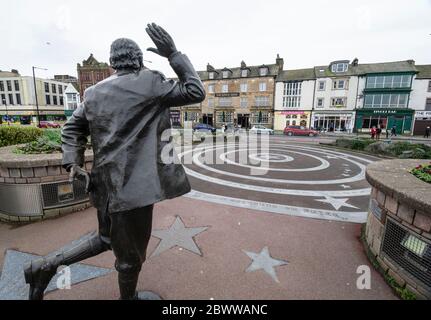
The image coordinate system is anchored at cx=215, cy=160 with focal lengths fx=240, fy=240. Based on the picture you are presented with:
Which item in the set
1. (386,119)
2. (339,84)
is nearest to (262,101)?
(339,84)

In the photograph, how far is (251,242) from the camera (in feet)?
13.2

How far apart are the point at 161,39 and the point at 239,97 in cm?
4170

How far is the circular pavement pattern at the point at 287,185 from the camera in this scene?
5637 millimetres

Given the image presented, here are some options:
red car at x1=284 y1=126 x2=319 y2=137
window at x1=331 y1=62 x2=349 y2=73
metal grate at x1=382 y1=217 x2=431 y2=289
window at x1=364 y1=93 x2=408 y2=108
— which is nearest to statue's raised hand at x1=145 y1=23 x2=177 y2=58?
metal grate at x1=382 y1=217 x2=431 y2=289

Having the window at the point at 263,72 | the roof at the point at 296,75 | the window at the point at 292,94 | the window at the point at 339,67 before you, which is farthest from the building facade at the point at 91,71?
the window at the point at 339,67

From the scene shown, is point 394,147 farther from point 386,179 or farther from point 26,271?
point 26,271

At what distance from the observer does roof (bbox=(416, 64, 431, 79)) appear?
3128 centimetres

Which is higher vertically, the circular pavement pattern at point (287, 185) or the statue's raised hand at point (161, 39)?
the statue's raised hand at point (161, 39)

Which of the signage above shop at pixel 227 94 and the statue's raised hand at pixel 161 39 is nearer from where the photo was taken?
the statue's raised hand at pixel 161 39

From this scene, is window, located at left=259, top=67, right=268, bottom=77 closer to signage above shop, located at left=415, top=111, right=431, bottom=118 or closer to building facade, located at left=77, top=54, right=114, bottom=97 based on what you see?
signage above shop, located at left=415, top=111, right=431, bottom=118

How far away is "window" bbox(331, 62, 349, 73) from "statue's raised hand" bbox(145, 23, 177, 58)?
4035 cm

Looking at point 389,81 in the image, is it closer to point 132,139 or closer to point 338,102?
point 338,102

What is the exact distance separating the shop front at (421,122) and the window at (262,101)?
20.2 metres

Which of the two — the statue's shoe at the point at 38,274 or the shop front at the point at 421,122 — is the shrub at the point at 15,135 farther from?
the shop front at the point at 421,122
